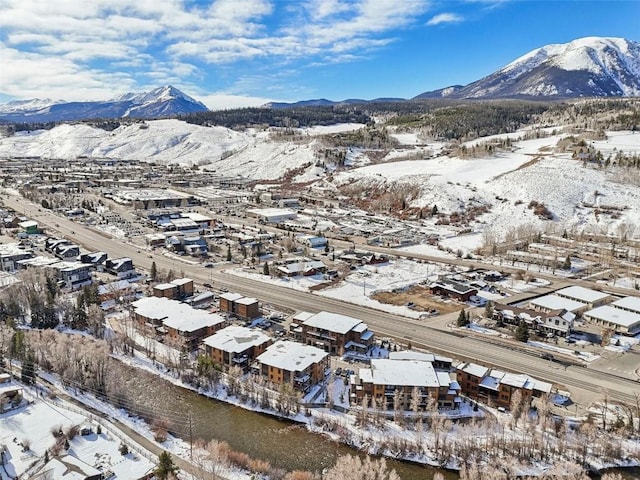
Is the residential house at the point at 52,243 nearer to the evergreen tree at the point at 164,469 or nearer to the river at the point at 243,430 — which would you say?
the river at the point at 243,430

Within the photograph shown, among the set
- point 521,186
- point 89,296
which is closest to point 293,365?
point 89,296

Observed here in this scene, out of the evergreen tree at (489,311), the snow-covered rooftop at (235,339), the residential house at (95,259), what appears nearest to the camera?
the snow-covered rooftop at (235,339)

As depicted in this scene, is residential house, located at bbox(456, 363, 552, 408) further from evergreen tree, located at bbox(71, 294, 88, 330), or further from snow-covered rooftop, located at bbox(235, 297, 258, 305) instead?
evergreen tree, located at bbox(71, 294, 88, 330)

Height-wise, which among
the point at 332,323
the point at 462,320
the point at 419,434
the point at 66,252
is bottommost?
the point at 419,434

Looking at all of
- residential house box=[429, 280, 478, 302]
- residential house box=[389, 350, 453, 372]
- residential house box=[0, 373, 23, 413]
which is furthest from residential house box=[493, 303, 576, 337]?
residential house box=[0, 373, 23, 413]

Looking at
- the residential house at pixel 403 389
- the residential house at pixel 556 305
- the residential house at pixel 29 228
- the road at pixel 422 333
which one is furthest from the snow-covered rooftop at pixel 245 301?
the residential house at pixel 29 228

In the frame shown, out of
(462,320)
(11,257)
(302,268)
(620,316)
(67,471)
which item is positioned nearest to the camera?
(67,471)

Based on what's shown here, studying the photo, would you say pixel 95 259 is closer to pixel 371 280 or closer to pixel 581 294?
pixel 371 280
